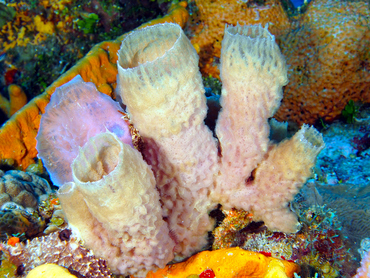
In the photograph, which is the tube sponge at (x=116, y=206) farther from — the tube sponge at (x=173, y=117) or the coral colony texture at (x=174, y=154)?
the tube sponge at (x=173, y=117)

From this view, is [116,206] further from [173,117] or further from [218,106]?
[218,106]

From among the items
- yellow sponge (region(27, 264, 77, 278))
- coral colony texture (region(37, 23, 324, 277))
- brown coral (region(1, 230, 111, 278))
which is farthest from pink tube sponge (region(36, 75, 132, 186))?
yellow sponge (region(27, 264, 77, 278))

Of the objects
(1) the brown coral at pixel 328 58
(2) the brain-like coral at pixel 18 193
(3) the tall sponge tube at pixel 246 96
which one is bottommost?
(1) the brown coral at pixel 328 58

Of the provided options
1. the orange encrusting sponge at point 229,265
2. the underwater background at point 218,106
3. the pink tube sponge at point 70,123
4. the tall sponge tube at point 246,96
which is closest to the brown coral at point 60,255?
the underwater background at point 218,106

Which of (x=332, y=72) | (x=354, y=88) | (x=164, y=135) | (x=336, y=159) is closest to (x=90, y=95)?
(x=164, y=135)

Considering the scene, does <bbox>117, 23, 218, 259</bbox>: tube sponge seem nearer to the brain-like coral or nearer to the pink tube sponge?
the pink tube sponge

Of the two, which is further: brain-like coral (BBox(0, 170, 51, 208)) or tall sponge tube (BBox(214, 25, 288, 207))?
brain-like coral (BBox(0, 170, 51, 208))

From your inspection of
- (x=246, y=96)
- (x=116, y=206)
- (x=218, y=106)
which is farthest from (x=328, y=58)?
(x=116, y=206)
